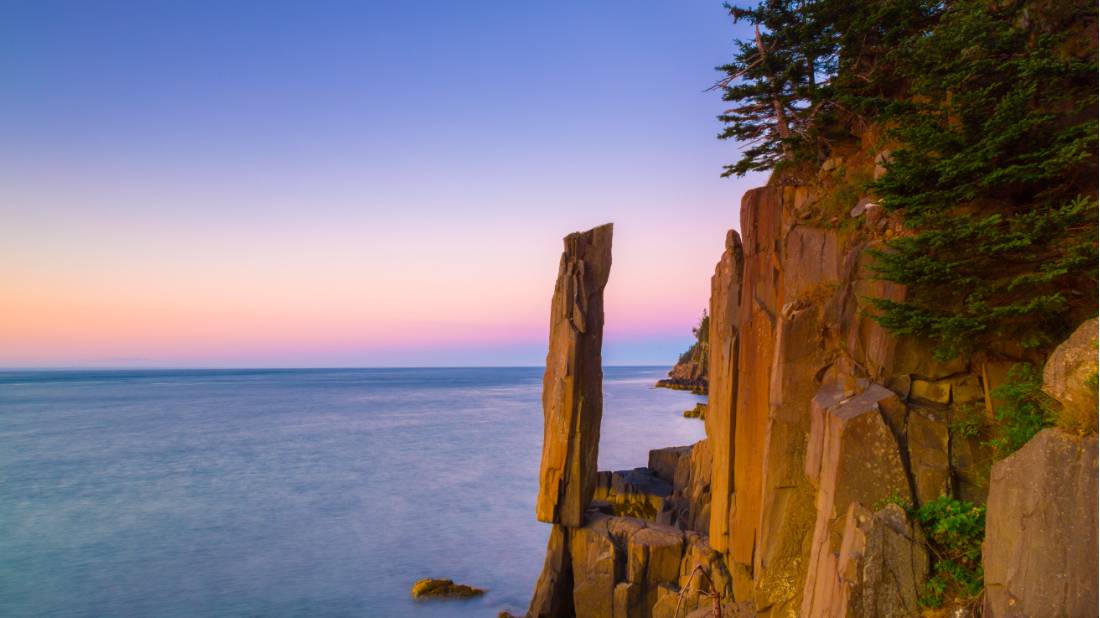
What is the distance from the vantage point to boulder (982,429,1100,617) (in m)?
5.75

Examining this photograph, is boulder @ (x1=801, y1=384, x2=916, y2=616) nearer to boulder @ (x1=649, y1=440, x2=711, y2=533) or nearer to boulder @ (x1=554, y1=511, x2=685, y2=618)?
boulder @ (x1=554, y1=511, x2=685, y2=618)

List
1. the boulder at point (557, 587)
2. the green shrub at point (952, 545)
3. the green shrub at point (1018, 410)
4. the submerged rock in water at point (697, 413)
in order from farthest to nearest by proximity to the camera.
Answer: the submerged rock in water at point (697, 413) < the boulder at point (557, 587) < the green shrub at point (1018, 410) < the green shrub at point (952, 545)

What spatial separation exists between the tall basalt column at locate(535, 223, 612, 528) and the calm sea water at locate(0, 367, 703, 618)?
5.39 m

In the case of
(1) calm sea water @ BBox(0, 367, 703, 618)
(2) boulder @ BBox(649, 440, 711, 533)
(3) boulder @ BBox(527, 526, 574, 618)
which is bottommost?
(1) calm sea water @ BBox(0, 367, 703, 618)

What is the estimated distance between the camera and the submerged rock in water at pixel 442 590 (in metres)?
21.1

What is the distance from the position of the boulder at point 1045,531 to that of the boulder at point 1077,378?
0.20 metres

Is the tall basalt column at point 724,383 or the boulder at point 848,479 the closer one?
the boulder at point 848,479

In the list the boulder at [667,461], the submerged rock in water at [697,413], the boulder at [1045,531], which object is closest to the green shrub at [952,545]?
the boulder at [1045,531]

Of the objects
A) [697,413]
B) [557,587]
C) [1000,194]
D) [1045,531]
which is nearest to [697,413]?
[697,413]

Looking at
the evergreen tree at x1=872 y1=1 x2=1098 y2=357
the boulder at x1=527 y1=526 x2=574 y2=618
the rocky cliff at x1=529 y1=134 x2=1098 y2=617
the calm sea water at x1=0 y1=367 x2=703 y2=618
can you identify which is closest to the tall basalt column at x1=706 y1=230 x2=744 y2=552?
the rocky cliff at x1=529 y1=134 x2=1098 y2=617

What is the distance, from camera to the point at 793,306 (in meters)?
11.2

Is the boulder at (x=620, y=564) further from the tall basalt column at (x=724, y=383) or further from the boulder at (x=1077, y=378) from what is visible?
the boulder at (x=1077, y=378)

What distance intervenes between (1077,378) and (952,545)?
2.60 m

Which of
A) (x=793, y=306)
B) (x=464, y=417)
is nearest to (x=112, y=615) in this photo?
(x=793, y=306)
